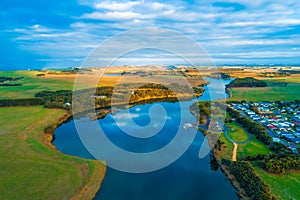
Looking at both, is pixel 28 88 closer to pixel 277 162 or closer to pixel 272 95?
pixel 277 162

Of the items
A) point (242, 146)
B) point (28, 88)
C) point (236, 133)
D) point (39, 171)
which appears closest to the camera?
point (39, 171)

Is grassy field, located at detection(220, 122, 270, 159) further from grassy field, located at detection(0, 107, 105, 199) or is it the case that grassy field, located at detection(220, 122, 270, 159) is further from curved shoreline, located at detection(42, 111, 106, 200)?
grassy field, located at detection(0, 107, 105, 199)

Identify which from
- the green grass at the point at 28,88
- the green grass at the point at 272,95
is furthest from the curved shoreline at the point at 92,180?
the green grass at the point at 272,95

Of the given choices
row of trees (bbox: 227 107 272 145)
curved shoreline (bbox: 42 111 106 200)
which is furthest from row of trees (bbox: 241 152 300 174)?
curved shoreline (bbox: 42 111 106 200)

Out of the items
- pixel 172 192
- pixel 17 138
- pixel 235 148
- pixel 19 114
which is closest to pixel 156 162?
pixel 172 192

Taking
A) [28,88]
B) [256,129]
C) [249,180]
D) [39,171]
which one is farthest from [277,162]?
[28,88]
